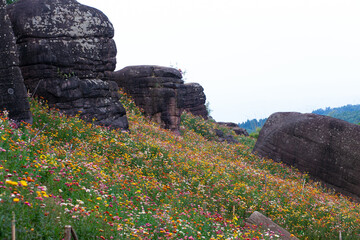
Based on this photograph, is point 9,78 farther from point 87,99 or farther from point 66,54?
point 87,99

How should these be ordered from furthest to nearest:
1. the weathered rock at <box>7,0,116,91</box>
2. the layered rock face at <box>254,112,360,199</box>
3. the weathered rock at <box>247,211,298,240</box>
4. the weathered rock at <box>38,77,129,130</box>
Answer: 1. the layered rock face at <box>254,112,360,199</box>
2. the weathered rock at <box>38,77,129,130</box>
3. the weathered rock at <box>7,0,116,91</box>
4. the weathered rock at <box>247,211,298,240</box>

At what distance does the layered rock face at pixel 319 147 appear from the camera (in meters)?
19.3

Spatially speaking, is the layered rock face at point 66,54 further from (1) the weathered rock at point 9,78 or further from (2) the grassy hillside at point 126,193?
(1) the weathered rock at point 9,78

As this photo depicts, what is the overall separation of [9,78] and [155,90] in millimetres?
13446

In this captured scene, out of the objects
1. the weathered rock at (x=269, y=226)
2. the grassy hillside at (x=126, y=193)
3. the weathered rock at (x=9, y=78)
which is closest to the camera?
the grassy hillside at (x=126, y=193)

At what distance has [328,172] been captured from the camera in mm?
19938

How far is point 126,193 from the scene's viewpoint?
314 inches

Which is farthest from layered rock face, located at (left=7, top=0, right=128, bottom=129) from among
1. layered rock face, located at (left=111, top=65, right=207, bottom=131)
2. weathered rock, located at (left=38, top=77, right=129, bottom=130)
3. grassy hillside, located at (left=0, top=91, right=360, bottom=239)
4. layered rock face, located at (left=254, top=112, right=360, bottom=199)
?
layered rock face, located at (left=254, top=112, right=360, bottom=199)

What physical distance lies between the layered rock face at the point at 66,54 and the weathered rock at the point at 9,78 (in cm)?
245

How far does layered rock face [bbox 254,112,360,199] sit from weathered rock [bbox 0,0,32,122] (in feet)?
57.0

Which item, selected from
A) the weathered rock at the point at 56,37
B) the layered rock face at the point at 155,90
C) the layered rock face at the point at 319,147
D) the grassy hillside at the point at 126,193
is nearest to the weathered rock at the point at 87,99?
the weathered rock at the point at 56,37

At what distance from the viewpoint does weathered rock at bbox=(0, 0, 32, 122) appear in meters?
10.8

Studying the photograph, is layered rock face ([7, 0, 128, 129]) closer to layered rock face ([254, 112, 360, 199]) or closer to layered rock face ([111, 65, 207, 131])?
layered rock face ([111, 65, 207, 131])

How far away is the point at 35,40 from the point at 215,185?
9883 millimetres
